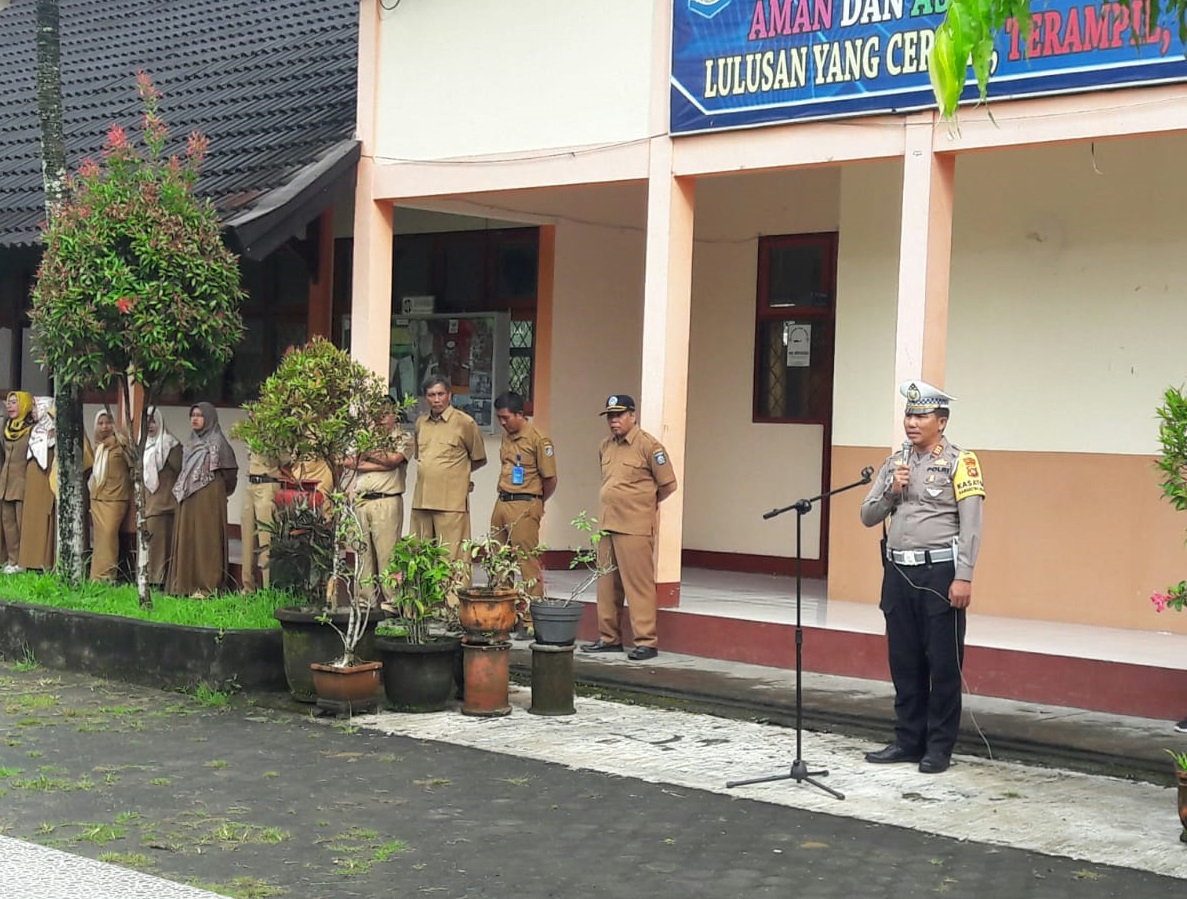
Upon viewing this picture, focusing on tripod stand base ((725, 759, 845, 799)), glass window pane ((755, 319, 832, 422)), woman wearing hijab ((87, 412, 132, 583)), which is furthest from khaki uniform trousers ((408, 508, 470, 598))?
tripod stand base ((725, 759, 845, 799))

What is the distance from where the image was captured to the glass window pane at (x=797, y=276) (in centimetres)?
1370

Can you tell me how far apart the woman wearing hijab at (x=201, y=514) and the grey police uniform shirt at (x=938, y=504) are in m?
6.40

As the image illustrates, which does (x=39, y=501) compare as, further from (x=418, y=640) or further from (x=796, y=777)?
(x=796, y=777)

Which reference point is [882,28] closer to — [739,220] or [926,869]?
[739,220]

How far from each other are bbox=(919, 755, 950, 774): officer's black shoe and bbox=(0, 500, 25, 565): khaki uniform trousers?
9.42m

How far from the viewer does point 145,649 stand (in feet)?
33.8

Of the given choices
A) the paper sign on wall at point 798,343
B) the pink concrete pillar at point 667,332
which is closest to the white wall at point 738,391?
the paper sign on wall at point 798,343

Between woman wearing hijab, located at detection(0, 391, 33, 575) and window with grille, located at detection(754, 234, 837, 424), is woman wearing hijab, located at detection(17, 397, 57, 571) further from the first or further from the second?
window with grille, located at detection(754, 234, 837, 424)

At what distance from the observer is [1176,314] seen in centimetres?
1070

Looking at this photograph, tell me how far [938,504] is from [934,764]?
126cm

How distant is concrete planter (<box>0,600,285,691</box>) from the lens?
9977 millimetres

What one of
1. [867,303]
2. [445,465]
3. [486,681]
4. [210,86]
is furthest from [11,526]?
[867,303]

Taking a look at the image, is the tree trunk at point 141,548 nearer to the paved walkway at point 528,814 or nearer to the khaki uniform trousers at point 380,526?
the paved walkway at point 528,814

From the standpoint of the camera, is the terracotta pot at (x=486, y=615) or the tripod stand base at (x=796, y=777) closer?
the tripod stand base at (x=796, y=777)
